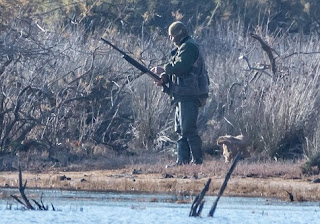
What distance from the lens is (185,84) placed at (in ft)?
43.1

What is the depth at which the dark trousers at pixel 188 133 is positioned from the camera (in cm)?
1334

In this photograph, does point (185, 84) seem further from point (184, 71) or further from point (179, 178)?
point (179, 178)

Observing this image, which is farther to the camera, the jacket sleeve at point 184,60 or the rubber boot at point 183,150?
the rubber boot at point 183,150

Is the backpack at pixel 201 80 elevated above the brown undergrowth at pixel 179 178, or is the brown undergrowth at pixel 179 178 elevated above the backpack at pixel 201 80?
the backpack at pixel 201 80

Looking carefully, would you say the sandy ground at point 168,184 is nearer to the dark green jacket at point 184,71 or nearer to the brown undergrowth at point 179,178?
the brown undergrowth at point 179,178

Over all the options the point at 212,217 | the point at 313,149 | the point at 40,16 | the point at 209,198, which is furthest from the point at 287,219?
the point at 40,16

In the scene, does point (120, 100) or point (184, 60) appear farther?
point (120, 100)

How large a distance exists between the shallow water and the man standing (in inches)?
Answer: 86.7

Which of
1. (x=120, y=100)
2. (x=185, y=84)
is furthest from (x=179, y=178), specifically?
(x=120, y=100)

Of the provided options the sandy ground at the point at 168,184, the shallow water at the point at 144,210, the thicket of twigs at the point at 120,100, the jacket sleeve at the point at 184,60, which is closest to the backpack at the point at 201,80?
the jacket sleeve at the point at 184,60

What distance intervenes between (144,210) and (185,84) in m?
3.46

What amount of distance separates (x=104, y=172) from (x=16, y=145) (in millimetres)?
1893

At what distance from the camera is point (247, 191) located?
37.8 ft

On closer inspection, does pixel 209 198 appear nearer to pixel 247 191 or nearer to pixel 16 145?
pixel 247 191
